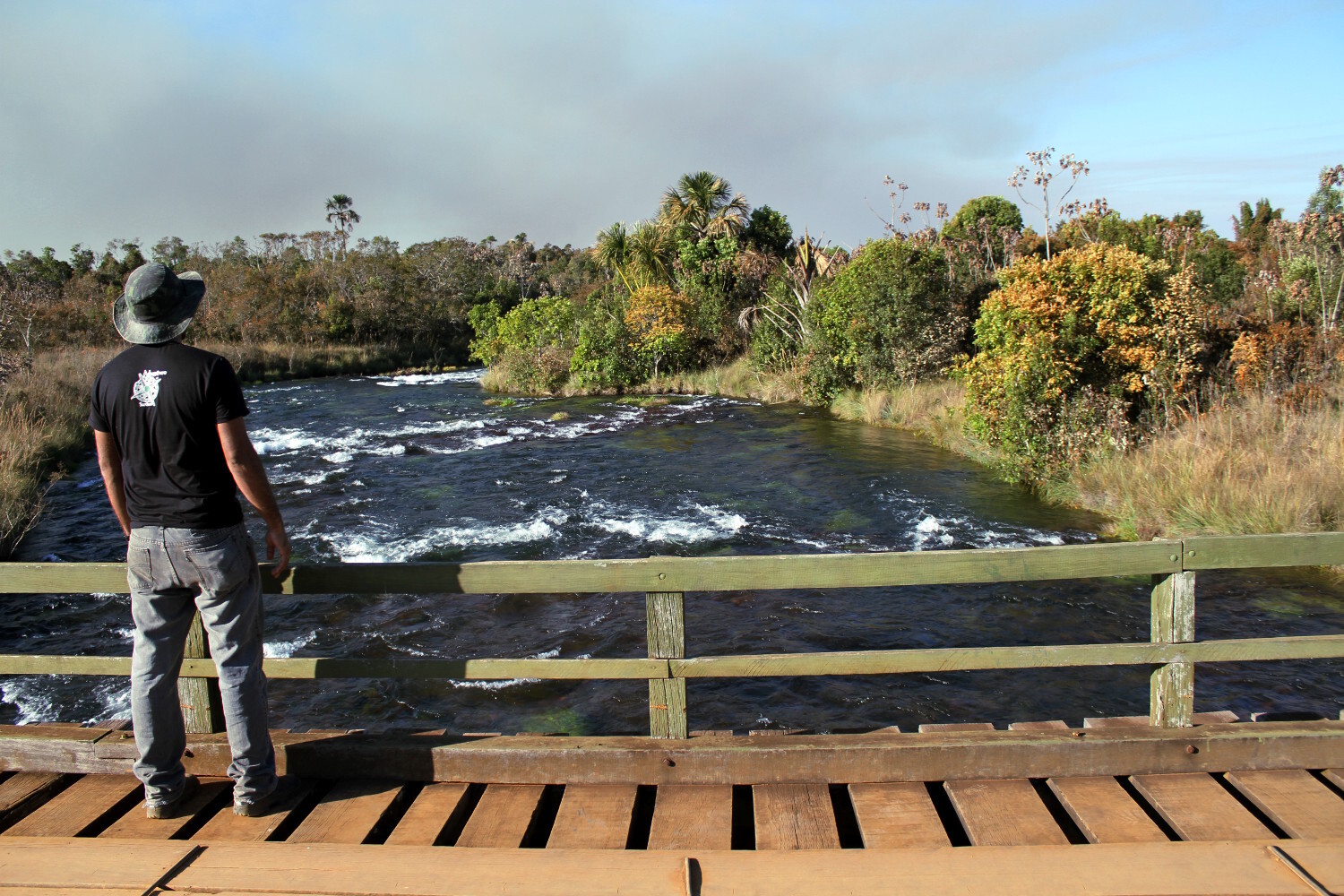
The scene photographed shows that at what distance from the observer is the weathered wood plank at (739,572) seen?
3.74 m

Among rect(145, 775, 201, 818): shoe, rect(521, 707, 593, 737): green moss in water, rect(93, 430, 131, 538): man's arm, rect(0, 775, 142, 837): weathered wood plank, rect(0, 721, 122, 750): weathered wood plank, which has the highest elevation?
rect(93, 430, 131, 538): man's arm

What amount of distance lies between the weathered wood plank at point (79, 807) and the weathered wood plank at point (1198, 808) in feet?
13.6

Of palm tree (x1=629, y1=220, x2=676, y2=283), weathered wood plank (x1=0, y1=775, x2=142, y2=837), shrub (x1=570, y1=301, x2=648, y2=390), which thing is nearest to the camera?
weathered wood plank (x1=0, y1=775, x2=142, y2=837)

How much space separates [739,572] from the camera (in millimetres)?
3832

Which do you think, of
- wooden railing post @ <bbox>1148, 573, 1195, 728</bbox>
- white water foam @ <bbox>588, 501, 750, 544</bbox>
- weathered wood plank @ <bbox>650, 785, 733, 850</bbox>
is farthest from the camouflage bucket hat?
white water foam @ <bbox>588, 501, 750, 544</bbox>

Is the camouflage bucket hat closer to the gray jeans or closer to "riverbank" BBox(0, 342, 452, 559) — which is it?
the gray jeans

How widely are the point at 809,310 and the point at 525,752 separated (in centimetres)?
2559

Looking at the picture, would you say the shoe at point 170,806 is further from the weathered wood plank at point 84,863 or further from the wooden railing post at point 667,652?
the wooden railing post at point 667,652

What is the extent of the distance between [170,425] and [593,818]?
2190mm

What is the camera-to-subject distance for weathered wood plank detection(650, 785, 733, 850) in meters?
3.37

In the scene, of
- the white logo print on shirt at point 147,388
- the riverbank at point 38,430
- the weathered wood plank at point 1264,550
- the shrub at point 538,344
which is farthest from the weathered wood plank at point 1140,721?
the shrub at point 538,344

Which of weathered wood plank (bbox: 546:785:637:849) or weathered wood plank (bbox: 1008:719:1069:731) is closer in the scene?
weathered wood plank (bbox: 546:785:637:849)

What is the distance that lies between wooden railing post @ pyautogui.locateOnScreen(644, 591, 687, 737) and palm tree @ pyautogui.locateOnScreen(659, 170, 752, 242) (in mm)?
37090

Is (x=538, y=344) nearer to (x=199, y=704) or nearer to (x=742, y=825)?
(x=199, y=704)
